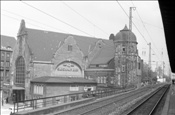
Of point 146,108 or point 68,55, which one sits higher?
point 68,55

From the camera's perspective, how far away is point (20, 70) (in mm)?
50156

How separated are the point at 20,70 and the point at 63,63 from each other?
9599 millimetres

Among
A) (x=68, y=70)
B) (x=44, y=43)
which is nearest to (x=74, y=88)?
(x=68, y=70)

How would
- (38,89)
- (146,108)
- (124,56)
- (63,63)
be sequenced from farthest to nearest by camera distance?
(124,56), (63,63), (38,89), (146,108)

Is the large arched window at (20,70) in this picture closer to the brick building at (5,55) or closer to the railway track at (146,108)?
the brick building at (5,55)

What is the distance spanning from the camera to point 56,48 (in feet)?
166

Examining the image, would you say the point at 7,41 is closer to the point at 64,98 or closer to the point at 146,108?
the point at 64,98

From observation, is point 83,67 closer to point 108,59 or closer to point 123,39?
point 108,59

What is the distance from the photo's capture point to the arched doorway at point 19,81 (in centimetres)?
4719

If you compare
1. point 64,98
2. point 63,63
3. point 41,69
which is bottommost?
point 64,98

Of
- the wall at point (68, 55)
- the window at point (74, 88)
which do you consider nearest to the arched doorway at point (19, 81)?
the wall at point (68, 55)

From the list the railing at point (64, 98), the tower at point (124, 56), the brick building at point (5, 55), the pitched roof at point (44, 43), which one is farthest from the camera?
the brick building at point (5, 55)

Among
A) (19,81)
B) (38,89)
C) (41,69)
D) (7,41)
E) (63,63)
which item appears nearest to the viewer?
(38,89)

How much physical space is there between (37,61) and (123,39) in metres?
20.2
